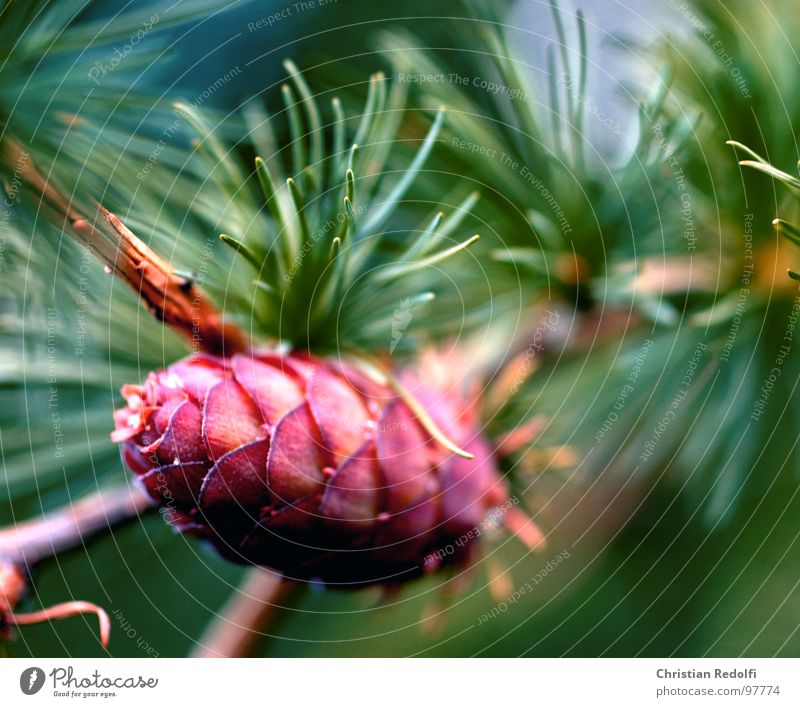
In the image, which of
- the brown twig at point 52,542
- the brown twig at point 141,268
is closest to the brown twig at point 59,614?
the brown twig at point 52,542

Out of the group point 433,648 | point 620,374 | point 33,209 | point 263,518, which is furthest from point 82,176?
point 433,648

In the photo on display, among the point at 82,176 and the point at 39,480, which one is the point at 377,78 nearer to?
the point at 82,176

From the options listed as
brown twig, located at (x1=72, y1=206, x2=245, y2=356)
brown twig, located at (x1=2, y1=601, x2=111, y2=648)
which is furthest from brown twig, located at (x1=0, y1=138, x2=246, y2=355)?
brown twig, located at (x1=2, y1=601, x2=111, y2=648)
